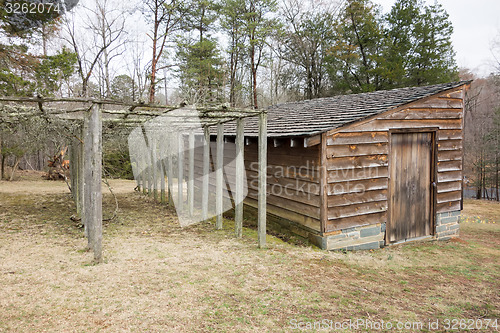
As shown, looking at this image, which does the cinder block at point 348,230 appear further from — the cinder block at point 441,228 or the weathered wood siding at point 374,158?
the cinder block at point 441,228

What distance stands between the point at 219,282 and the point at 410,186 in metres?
4.97

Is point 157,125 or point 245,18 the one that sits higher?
point 245,18

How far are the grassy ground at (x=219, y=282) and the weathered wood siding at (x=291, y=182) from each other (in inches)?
28.8

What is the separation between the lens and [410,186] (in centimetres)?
726

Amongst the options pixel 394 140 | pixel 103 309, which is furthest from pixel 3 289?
pixel 394 140

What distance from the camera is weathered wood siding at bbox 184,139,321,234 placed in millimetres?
6527

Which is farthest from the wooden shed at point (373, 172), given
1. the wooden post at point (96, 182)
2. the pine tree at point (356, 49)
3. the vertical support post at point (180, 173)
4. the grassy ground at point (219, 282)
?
the pine tree at point (356, 49)

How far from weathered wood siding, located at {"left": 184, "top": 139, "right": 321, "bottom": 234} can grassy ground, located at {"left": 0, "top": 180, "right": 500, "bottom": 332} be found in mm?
733

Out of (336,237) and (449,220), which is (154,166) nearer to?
(336,237)

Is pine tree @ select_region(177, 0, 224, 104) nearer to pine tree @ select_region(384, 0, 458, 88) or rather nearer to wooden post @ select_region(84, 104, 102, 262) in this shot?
pine tree @ select_region(384, 0, 458, 88)

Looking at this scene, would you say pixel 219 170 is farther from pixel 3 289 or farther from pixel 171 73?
pixel 171 73

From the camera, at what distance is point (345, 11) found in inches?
866

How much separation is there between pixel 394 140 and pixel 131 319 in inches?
239

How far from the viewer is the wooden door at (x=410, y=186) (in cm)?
706
